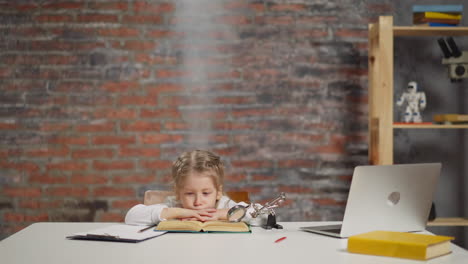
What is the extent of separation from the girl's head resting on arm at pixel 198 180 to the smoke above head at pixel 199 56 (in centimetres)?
117

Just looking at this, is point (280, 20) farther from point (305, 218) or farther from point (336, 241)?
point (336, 241)

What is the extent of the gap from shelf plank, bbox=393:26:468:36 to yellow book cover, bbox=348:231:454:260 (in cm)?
202

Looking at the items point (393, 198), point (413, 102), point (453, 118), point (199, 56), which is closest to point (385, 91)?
point (413, 102)

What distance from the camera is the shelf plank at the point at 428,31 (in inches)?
131

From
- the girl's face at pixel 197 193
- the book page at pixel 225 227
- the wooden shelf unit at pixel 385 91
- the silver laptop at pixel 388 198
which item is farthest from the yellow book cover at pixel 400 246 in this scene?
the wooden shelf unit at pixel 385 91

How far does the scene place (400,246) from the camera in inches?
58.2

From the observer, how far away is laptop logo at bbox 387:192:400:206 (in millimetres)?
1769

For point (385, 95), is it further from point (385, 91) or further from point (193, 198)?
point (193, 198)

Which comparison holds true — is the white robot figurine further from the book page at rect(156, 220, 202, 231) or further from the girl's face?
the book page at rect(156, 220, 202, 231)

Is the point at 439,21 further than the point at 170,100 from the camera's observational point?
No

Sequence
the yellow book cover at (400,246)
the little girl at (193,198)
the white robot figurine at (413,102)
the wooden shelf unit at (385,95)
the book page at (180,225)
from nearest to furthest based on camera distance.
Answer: the yellow book cover at (400,246) < the book page at (180,225) < the little girl at (193,198) < the wooden shelf unit at (385,95) < the white robot figurine at (413,102)

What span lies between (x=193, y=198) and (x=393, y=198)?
2.70 ft

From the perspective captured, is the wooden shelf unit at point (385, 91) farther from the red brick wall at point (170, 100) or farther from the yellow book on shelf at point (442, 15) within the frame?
the red brick wall at point (170, 100)

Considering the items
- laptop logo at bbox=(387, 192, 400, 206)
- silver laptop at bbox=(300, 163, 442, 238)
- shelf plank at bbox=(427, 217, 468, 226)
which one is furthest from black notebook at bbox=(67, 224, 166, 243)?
shelf plank at bbox=(427, 217, 468, 226)
